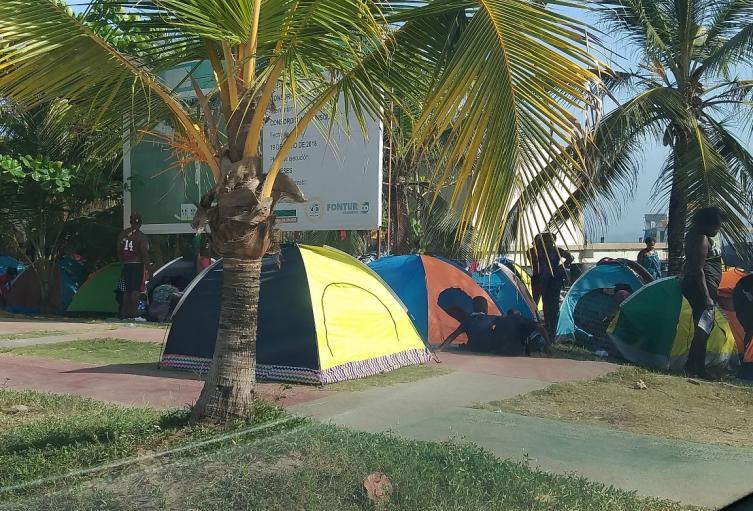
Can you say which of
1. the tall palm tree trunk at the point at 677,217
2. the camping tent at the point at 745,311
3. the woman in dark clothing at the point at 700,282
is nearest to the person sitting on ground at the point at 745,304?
the camping tent at the point at 745,311

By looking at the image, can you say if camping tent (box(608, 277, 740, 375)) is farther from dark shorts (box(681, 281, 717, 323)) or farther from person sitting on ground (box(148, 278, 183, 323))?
person sitting on ground (box(148, 278, 183, 323))

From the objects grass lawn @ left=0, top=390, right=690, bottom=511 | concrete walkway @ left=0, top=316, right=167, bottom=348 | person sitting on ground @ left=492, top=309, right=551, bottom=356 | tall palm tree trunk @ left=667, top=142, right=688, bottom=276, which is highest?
Result: tall palm tree trunk @ left=667, top=142, right=688, bottom=276

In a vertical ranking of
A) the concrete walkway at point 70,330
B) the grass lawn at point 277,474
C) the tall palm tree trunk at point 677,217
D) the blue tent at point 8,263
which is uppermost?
the tall palm tree trunk at point 677,217

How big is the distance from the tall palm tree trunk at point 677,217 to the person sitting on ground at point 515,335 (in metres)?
2.91

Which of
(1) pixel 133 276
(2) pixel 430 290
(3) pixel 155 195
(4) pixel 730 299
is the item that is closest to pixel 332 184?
(1) pixel 133 276

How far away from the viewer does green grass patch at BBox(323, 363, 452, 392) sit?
8.18 metres

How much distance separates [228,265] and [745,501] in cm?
367

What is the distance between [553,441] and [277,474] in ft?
7.79

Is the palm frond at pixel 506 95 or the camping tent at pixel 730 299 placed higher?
the palm frond at pixel 506 95

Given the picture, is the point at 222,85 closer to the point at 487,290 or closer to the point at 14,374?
the point at 14,374

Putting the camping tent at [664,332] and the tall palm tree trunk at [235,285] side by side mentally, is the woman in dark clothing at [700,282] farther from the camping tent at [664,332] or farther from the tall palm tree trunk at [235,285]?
the tall palm tree trunk at [235,285]

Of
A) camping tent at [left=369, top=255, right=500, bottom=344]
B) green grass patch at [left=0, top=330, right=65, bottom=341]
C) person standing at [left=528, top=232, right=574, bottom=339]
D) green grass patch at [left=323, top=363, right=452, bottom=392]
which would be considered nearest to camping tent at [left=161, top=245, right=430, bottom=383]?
green grass patch at [left=323, top=363, right=452, bottom=392]

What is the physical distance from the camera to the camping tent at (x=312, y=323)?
8.41 meters

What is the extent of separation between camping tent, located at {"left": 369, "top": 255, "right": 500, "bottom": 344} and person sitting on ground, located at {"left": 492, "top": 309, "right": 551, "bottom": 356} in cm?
85
